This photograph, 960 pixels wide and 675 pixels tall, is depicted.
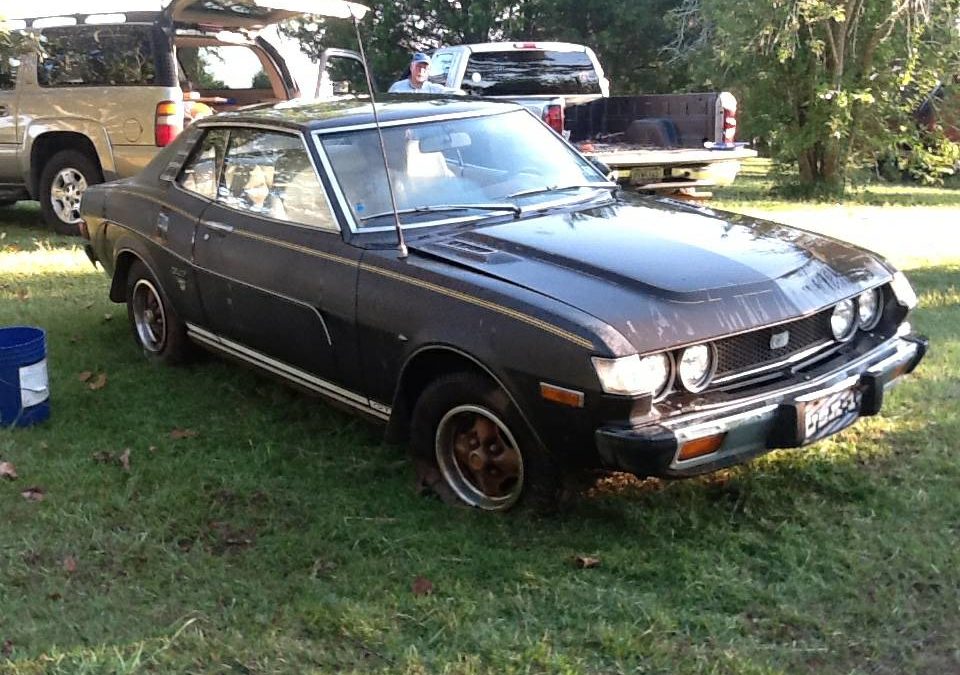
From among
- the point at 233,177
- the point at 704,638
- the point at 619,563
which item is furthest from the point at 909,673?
the point at 233,177

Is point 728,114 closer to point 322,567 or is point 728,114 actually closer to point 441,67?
point 441,67

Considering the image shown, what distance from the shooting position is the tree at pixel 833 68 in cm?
1269

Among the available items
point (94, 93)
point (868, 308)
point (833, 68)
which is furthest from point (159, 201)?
point (833, 68)

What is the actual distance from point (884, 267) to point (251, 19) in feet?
23.1

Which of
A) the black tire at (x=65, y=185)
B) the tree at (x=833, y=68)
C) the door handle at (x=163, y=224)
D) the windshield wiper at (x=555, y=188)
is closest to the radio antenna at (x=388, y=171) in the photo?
the windshield wiper at (x=555, y=188)

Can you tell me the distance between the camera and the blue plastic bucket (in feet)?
15.9

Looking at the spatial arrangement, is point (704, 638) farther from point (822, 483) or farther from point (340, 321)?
point (340, 321)

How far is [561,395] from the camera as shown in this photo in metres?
3.44

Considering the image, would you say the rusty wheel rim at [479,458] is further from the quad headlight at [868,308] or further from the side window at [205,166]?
the side window at [205,166]

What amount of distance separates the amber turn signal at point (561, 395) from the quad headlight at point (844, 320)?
1216 mm

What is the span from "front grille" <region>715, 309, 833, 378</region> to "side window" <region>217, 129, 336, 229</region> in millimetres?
1740

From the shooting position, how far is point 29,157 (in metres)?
9.74

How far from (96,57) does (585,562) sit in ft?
25.2

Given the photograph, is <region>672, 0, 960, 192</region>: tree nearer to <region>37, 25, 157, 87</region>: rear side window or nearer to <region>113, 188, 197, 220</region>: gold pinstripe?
<region>37, 25, 157, 87</region>: rear side window
